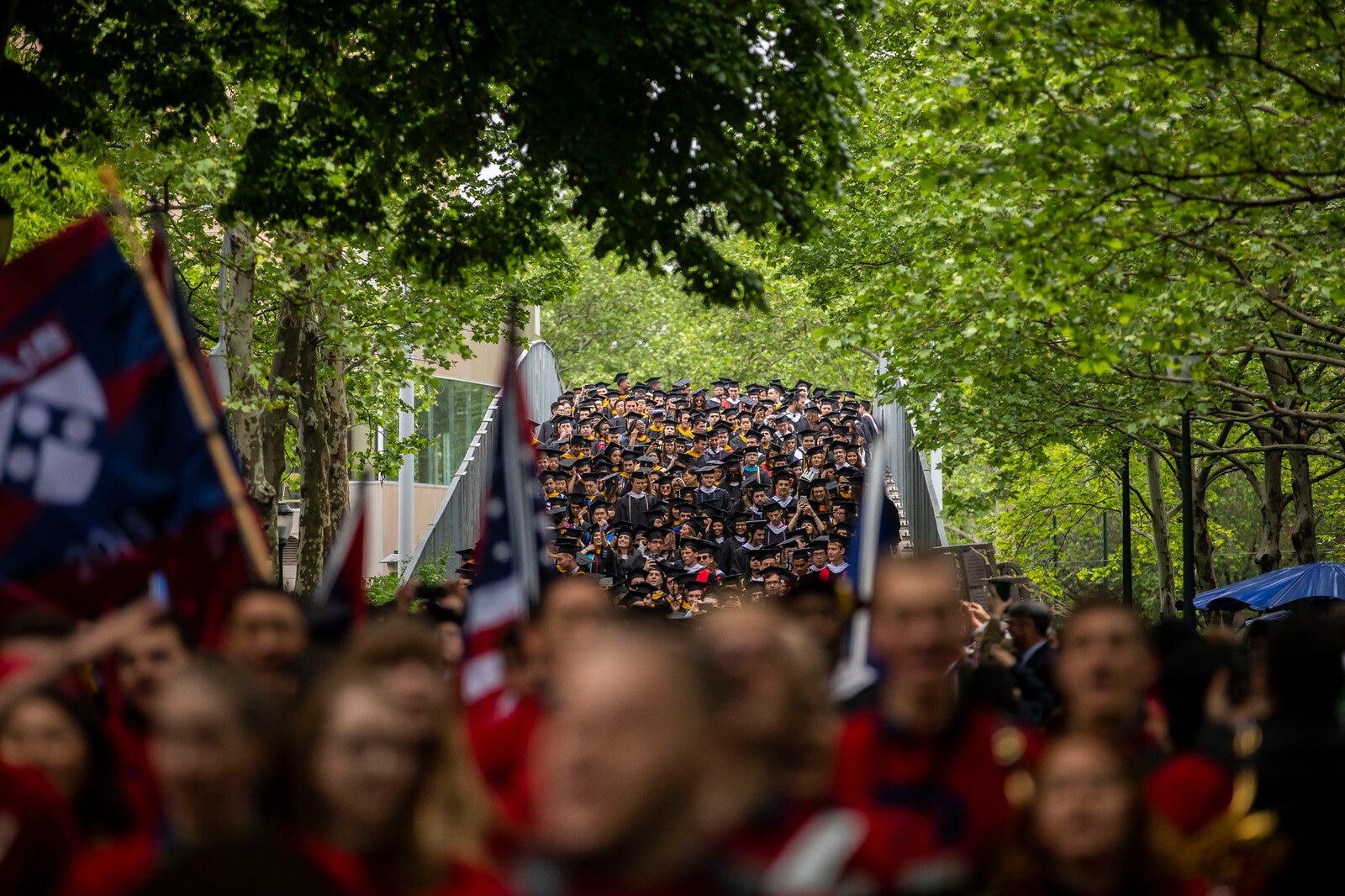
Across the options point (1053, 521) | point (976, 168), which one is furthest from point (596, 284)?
point (976, 168)

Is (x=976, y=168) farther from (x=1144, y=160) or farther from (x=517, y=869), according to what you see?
(x=517, y=869)

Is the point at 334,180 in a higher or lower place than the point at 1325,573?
higher

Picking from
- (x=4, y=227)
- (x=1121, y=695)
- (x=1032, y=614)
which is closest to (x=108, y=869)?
(x=1121, y=695)

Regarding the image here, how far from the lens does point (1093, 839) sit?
3148mm

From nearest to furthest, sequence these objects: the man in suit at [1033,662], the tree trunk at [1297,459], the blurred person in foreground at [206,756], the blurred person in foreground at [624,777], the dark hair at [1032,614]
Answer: the blurred person in foreground at [624,777] → the blurred person in foreground at [206,756] → the man in suit at [1033,662] → the dark hair at [1032,614] → the tree trunk at [1297,459]

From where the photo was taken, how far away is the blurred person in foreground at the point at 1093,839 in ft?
10.3

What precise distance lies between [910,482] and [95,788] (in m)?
21.9

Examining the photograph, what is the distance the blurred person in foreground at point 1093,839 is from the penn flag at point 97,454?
3.19 m

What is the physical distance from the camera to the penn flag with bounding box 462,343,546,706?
525 centimetres

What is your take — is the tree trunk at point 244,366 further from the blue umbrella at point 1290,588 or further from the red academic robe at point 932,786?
the red academic robe at point 932,786

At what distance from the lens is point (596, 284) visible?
6488 cm

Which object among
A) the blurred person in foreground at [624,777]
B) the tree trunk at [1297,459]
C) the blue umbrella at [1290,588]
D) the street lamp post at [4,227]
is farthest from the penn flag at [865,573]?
the tree trunk at [1297,459]

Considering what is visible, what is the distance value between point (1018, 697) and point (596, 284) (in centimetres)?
5853

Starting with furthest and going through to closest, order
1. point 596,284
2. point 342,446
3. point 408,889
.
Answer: point 596,284, point 342,446, point 408,889
